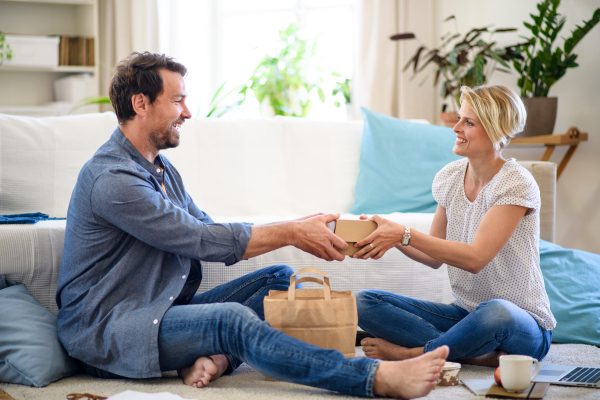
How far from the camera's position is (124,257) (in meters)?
1.51

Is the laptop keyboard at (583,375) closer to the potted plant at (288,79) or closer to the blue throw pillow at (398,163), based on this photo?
the blue throw pillow at (398,163)

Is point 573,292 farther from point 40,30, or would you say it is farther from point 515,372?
point 40,30

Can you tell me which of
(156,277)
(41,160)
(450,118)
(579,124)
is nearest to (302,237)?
(156,277)

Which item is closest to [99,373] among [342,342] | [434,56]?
[342,342]

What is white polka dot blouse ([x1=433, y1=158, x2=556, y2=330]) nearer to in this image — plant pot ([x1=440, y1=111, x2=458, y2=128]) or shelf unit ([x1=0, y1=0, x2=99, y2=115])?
plant pot ([x1=440, y1=111, x2=458, y2=128])

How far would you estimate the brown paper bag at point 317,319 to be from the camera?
1463 millimetres

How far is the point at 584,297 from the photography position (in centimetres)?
213

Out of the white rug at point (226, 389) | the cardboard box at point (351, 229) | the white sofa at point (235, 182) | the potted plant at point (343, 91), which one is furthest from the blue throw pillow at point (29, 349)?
the potted plant at point (343, 91)

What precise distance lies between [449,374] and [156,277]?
31.6 inches

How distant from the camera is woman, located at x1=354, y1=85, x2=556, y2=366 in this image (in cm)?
154

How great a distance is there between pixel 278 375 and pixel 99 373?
53 centimetres

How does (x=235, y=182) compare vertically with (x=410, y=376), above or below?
above

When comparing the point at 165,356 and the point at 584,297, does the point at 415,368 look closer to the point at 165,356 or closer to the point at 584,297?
the point at 165,356

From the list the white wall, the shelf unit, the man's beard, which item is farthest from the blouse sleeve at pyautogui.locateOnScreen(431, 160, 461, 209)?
the shelf unit
